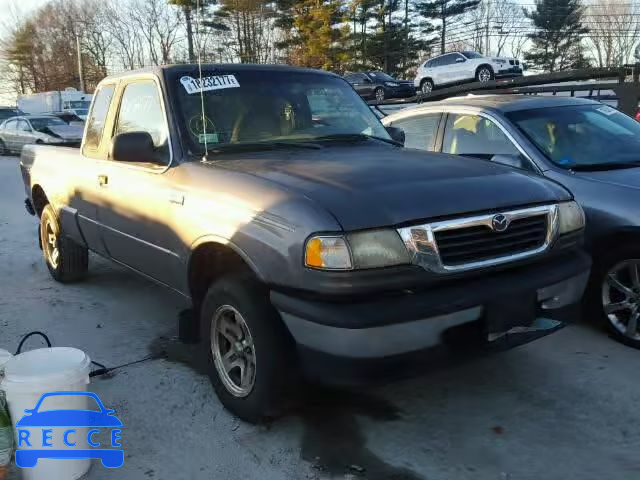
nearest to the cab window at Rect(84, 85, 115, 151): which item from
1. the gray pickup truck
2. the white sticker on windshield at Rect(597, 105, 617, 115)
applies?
the gray pickup truck

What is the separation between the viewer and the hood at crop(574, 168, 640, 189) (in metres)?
4.15

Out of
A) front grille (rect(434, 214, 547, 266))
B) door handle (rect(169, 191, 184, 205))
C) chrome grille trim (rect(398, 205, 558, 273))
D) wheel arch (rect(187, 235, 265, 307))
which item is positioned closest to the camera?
chrome grille trim (rect(398, 205, 558, 273))

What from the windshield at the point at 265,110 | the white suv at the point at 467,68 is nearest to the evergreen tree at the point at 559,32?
the white suv at the point at 467,68

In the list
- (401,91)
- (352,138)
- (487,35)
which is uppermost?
(487,35)

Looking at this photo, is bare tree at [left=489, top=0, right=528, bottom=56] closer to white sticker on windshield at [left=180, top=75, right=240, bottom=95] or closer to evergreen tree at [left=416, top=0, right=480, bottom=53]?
evergreen tree at [left=416, top=0, right=480, bottom=53]

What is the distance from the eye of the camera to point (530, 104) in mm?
5125

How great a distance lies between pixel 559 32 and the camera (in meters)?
53.8

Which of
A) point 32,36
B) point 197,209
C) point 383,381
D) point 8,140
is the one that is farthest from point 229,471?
point 32,36

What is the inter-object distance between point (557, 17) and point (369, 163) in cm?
5747

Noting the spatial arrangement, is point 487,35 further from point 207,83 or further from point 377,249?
point 377,249

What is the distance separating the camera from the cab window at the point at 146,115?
3.82 metres

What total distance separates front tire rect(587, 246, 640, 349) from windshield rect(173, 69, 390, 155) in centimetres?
176

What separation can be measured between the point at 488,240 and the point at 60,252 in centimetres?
430

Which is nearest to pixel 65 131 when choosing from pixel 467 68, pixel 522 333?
pixel 467 68
